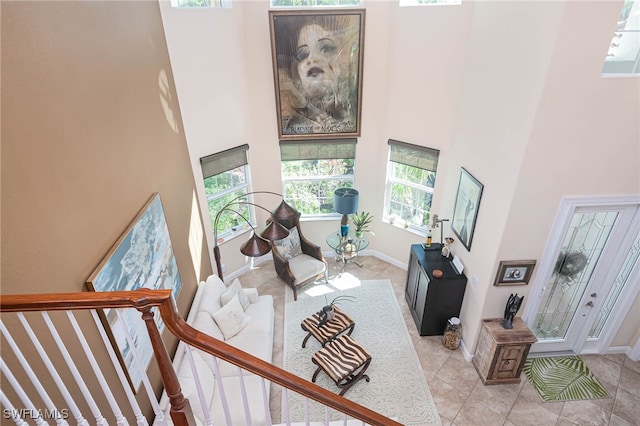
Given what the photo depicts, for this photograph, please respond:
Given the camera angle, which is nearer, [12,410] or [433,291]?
[12,410]

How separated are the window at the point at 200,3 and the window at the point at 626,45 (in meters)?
4.47

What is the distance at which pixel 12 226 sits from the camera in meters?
1.92

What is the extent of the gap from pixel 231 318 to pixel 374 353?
2010mm

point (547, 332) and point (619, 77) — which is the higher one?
point (619, 77)

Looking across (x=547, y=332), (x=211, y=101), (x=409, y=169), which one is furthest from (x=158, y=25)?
(x=547, y=332)

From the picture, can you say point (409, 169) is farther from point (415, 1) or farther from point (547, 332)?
point (547, 332)

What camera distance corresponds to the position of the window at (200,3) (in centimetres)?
473

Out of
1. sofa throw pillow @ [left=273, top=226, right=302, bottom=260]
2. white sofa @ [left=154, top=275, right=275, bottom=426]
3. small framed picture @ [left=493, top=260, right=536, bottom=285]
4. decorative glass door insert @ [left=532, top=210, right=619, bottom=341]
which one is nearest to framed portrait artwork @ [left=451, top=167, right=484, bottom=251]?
small framed picture @ [left=493, top=260, right=536, bottom=285]

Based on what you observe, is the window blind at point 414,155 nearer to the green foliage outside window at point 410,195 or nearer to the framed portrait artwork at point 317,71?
the green foliage outside window at point 410,195

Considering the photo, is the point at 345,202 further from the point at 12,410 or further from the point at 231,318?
the point at 12,410

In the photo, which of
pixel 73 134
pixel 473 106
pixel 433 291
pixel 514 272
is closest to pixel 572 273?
pixel 514 272

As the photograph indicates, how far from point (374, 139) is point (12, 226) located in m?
5.21

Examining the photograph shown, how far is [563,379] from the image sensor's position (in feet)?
15.1

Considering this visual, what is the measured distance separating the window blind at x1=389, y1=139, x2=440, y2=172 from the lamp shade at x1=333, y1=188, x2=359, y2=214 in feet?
2.95
